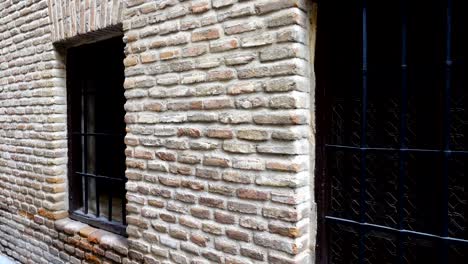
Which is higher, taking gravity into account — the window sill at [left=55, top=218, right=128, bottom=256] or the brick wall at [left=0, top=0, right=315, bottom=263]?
the brick wall at [left=0, top=0, right=315, bottom=263]

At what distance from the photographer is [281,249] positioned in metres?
1.88

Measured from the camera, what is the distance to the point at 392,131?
1884 mm

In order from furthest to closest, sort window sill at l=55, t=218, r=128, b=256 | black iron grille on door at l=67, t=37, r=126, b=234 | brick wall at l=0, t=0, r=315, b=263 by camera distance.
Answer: black iron grille on door at l=67, t=37, r=126, b=234 < window sill at l=55, t=218, r=128, b=256 < brick wall at l=0, t=0, r=315, b=263

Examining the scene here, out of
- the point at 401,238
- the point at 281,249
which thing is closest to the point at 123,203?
the point at 281,249

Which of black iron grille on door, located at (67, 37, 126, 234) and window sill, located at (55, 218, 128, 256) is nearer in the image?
window sill, located at (55, 218, 128, 256)

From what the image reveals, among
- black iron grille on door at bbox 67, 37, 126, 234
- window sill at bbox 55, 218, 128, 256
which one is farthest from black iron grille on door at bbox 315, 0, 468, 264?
black iron grille on door at bbox 67, 37, 126, 234

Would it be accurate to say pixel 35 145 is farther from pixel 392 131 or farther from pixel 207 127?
pixel 392 131

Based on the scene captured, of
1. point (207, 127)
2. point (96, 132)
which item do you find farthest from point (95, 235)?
point (207, 127)

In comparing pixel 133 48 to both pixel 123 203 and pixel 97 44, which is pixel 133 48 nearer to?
pixel 97 44

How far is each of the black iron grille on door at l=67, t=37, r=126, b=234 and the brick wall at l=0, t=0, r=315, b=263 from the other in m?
0.15

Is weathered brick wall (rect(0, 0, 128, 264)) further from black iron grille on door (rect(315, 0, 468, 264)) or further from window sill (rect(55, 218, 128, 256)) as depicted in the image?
black iron grille on door (rect(315, 0, 468, 264))

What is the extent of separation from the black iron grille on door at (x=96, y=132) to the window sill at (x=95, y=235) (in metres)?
0.06

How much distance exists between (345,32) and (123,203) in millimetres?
2183

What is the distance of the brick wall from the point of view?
186cm
